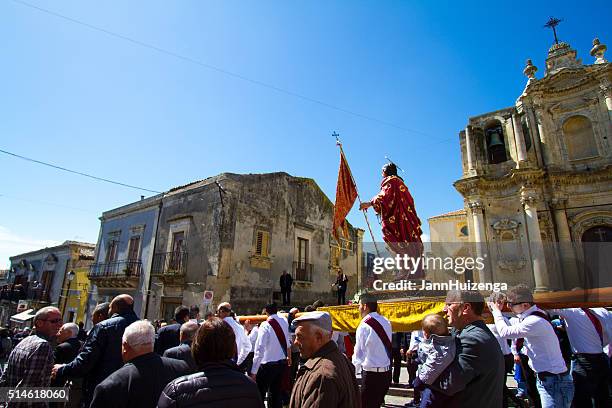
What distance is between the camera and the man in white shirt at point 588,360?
4445 millimetres

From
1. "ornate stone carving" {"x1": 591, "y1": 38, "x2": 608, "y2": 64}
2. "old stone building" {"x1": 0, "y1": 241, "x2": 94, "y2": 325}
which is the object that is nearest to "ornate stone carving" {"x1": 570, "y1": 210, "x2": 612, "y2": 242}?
"ornate stone carving" {"x1": 591, "y1": 38, "x2": 608, "y2": 64}

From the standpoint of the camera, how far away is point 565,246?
15164 mm

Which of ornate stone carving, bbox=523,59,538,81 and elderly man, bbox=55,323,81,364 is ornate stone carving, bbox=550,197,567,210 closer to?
ornate stone carving, bbox=523,59,538,81

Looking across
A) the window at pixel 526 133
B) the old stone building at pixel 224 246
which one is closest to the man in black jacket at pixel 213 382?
the old stone building at pixel 224 246

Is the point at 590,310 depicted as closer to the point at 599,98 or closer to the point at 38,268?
the point at 599,98

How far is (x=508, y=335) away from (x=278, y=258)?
14.9 m

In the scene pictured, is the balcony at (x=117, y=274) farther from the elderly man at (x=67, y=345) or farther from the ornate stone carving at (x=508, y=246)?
the ornate stone carving at (x=508, y=246)

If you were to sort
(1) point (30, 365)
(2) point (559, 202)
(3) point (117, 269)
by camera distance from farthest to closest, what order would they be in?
1. (3) point (117, 269)
2. (2) point (559, 202)
3. (1) point (30, 365)

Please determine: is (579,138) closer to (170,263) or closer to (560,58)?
(560,58)

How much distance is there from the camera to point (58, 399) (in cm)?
348

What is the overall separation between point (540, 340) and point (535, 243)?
13.9m

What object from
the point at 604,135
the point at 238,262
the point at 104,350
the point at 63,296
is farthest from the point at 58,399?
the point at 63,296

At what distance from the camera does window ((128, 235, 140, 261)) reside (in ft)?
65.9

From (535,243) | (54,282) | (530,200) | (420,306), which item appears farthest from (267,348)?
(54,282)
